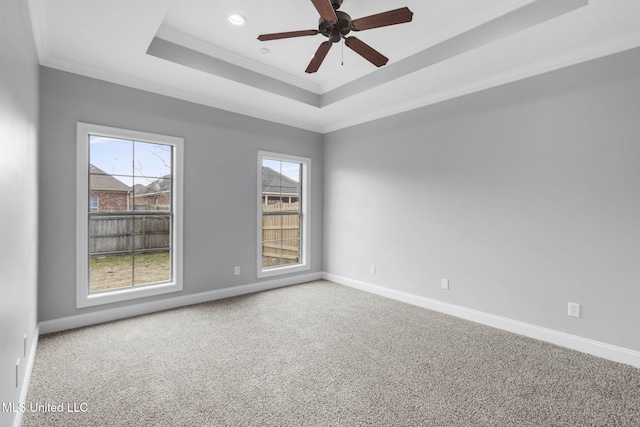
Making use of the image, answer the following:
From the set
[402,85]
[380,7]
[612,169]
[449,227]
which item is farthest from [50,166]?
[612,169]

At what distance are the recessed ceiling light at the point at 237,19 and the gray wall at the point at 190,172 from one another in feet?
4.58

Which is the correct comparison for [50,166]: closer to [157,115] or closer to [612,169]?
[157,115]

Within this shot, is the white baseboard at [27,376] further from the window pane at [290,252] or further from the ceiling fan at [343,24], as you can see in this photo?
the window pane at [290,252]

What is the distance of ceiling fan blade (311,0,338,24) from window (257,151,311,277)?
8.53 feet

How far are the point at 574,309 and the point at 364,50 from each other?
2.92m

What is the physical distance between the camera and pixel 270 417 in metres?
1.78

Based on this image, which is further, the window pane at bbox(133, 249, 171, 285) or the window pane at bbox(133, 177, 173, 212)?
the window pane at bbox(133, 249, 171, 285)

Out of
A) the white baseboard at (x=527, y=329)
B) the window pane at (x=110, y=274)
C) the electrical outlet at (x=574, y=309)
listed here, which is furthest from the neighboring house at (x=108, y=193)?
the electrical outlet at (x=574, y=309)

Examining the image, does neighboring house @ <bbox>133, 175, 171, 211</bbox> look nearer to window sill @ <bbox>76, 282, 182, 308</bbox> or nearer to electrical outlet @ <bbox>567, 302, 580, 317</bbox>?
window sill @ <bbox>76, 282, 182, 308</bbox>

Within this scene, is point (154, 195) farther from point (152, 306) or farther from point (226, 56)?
point (226, 56)

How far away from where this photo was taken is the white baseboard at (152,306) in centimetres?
299

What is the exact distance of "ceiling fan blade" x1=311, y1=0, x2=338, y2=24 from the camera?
1898mm

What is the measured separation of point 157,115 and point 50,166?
3.83ft

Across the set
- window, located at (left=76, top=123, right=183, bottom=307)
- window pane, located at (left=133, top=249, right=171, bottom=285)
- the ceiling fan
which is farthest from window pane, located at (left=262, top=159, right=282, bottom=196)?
the ceiling fan
